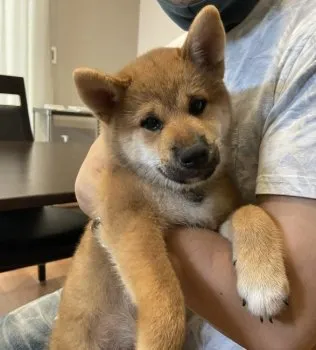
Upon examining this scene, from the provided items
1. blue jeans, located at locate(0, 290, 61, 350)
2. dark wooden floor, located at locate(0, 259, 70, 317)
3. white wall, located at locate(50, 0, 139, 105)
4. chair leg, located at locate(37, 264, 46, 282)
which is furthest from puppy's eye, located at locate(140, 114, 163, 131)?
white wall, located at locate(50, 0, 139, 105)

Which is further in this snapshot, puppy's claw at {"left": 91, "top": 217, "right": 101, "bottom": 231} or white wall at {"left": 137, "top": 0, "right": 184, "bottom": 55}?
white wall at {"left": 137, "top": 0, "right": 184, "bottom": 55}

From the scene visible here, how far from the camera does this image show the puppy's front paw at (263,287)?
2.52ft

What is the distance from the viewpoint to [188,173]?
3.12ft

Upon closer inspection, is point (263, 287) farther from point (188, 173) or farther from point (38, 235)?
point (38, 235)

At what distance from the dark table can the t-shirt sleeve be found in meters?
0.68

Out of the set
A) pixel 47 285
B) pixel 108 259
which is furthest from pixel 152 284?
pixel 47 285

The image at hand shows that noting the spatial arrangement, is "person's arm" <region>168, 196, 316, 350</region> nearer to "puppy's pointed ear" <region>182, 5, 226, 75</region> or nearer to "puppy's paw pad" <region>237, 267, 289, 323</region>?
"puppy's paw pad" <region>237, 267, 289, 323</region>

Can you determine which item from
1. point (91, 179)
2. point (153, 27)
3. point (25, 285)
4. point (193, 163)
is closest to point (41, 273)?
point (25, 285)

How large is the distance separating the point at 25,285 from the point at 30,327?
1485 mm

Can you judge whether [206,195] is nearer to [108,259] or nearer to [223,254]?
[223,254]

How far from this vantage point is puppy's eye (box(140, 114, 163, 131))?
3.42ft

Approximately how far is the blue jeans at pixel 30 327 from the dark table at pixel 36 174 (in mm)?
359

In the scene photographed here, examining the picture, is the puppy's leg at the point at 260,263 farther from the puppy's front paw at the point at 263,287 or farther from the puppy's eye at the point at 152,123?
the puppy's eye at the point at 152,123

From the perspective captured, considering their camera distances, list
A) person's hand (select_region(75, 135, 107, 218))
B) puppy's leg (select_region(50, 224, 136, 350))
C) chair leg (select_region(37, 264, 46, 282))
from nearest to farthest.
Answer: puppy's leg (select_region(50, 224, 136, 350)) < person's hand (select_region(75, 135, 107, 218)) < chair leg (select_region(37, 264, 46, 282))
